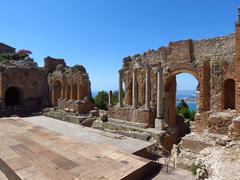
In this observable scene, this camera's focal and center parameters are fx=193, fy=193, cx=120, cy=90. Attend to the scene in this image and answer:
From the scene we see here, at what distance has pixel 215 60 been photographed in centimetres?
1198

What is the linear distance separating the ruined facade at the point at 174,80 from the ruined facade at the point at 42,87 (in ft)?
19.0

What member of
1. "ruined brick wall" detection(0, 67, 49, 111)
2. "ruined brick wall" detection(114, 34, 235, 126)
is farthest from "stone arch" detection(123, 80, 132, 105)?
"ruined brick wall" detection(0, 67, 49, 111)

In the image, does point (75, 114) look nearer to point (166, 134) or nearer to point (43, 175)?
point (166, 134)

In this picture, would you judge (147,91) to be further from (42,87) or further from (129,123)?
(42,87)

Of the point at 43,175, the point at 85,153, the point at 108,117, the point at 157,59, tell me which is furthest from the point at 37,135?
the point at 157,59

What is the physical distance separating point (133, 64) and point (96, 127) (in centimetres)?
646

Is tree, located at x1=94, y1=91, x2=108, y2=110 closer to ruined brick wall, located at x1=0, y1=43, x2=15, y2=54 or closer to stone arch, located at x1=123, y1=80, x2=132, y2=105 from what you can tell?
stone arch, located at x1=123, y1=80, x2=132, y2=105

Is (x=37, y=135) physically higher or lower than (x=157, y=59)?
lower

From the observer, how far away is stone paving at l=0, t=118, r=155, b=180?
19.6ft

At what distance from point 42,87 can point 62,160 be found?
857 inches

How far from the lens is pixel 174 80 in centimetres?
1505

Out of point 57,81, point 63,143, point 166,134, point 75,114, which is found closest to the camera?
point 63,143

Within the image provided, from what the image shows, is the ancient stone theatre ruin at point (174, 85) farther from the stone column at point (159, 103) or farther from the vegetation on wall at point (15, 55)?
the vegetation on wall at point (15, 55)

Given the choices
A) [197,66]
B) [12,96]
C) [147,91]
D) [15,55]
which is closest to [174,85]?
[147,91]
